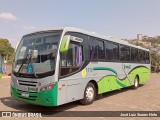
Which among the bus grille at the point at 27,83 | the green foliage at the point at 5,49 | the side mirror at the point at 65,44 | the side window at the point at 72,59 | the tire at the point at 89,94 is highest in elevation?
the green foliage at the point at 5,49

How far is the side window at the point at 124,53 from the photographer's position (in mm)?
12918

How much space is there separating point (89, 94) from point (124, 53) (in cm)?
484

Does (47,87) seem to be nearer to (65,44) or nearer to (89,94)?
(65,44)

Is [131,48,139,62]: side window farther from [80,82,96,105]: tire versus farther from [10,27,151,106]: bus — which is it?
[80,82,96,105]: tire

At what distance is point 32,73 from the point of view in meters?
7.71

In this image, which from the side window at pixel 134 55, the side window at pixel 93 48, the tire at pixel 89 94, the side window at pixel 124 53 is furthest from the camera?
the side window at pixel 134 55

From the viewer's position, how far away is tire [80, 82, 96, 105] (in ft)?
29.9

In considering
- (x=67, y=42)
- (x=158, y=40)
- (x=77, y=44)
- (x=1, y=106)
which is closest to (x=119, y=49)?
(x=77, y=44)

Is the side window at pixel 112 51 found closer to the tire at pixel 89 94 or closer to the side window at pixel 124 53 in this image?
the side window at pixel 124 53

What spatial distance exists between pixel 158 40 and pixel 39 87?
4421 inches

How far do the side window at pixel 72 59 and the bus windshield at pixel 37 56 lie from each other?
16.6 inches

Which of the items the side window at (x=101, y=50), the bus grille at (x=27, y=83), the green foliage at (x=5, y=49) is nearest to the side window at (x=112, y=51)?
the side window at (x=101, y=50)

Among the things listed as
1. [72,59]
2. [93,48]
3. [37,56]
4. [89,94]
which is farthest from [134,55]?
[37,56]

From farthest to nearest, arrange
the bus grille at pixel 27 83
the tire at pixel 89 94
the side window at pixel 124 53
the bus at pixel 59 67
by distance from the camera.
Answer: the side window at pixel 124 53 → the tire at pixel 89 94 → the bus grille at pixel 27 83 → the bus at pixel 59 67
